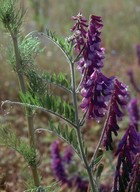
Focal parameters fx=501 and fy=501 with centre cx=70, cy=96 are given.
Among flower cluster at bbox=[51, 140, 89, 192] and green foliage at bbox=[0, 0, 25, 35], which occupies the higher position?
green foliage at bbox=[0, 0, 25, 35]

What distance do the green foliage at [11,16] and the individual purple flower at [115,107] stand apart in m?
0.46

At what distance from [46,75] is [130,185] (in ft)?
1.70

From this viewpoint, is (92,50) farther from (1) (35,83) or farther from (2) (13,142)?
(2) (13,142)

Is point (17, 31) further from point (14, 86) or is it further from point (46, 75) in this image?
point (14, 86)

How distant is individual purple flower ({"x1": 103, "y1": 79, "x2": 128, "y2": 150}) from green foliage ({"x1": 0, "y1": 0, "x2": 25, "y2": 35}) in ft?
1.50

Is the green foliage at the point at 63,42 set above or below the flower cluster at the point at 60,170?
above

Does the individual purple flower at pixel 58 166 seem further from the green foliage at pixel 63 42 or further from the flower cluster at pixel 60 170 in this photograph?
the green foliage at pixel 63 42

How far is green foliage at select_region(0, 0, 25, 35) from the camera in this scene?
6.10 ft

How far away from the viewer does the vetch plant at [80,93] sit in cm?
172

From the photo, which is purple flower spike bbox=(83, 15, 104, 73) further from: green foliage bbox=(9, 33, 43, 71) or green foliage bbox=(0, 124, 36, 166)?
green foliage bbox=(0, 124, 36, 166)

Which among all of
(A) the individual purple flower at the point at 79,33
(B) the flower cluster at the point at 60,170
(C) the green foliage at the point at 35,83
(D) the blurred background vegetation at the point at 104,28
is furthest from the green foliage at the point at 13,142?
(B) the flower cluster at the point at 60,170

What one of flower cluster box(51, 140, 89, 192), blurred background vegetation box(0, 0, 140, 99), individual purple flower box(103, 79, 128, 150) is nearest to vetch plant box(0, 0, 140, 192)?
individual purple flower box(103, 79, 128, 150)

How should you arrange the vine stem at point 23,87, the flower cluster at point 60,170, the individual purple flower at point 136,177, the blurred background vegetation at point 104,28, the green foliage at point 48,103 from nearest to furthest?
1. the green foliage at point 48,103
2. the individual purple flower at point 136,177
3. the vine stem at point 23,87
4. the flower cluster at point 60,170
5. the blurred background vegetation at point 104,28

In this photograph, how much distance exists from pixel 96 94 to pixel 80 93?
123 millimetres
